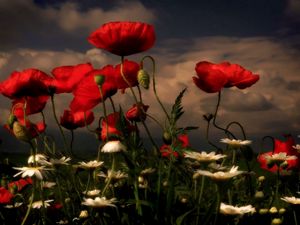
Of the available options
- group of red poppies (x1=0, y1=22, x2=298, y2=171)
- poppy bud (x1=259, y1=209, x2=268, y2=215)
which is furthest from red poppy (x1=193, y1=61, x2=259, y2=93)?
poppy bud (x1=259, y1=209, x2=268, y2=215)

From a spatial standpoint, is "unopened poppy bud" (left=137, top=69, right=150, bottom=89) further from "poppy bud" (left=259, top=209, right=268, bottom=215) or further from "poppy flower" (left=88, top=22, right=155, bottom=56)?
"poppy bud" (left=259, top=209, right=268, bottom=215)

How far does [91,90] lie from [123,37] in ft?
0.90

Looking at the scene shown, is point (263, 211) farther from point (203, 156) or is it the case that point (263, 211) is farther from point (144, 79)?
point (144, 79)

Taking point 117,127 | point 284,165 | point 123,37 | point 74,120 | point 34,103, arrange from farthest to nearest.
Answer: point 284,165 → point 74,120 → point 34,103 → point 123,37 → point 117,127

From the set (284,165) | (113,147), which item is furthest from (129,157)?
(284,165)

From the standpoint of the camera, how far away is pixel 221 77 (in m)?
2.30

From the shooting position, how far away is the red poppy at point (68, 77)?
228 cm

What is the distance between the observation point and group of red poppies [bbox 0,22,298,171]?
6.96 ft

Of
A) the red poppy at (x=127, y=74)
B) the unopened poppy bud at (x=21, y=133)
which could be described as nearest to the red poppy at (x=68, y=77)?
the red poppy at (x=127, y=74)

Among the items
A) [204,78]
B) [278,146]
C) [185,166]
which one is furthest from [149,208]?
[278,146]

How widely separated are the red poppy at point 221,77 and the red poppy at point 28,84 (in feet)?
2.18

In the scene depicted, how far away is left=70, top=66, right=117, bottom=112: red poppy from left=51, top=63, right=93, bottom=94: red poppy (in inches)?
2.0

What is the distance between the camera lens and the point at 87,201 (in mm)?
1708

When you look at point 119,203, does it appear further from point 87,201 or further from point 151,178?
point 151,178
